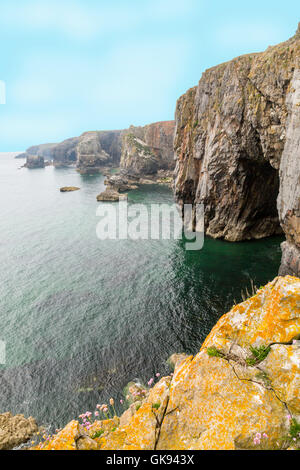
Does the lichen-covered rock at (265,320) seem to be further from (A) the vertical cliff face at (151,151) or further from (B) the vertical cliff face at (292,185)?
(A) the vertical cliff face at (151,151)

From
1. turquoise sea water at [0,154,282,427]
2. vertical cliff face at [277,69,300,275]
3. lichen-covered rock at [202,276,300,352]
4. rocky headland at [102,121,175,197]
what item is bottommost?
turquoise sea water at [0,154,282,427]

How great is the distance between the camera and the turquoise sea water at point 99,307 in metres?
18.0

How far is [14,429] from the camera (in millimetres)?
14711

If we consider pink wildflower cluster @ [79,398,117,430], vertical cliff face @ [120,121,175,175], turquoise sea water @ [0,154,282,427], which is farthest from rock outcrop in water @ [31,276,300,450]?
vertical cliff face @ [120,121,175,175]

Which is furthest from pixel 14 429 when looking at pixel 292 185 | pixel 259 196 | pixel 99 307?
pixel 259 196

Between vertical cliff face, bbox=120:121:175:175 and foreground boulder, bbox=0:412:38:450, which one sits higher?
vertical cliff face, bbox=120:121:175:175

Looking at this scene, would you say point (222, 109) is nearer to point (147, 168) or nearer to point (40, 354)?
point (40, 354)

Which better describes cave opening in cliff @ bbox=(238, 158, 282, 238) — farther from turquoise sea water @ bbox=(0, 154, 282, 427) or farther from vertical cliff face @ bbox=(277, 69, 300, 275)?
vertical cliff face @ bbox=(277, 69, 300, 275)

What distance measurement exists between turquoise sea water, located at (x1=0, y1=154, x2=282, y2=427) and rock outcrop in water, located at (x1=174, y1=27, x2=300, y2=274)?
5.49 m

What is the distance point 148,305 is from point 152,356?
22.6 feet

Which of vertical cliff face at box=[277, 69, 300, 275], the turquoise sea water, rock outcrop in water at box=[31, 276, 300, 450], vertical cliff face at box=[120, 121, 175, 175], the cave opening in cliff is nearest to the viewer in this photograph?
rock outcrop in water at box=[31, 276, 300, 450]

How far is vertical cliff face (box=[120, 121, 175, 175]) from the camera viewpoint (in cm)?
12319

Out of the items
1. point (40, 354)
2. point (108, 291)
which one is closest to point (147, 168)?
point (108, 291)
